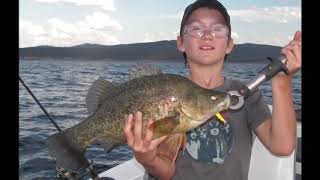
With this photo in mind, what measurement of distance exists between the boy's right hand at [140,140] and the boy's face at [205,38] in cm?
Answer: 115

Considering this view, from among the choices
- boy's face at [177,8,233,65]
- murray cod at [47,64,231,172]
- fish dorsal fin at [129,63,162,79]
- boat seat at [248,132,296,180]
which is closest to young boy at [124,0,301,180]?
boy's face at [177,8,233,65]

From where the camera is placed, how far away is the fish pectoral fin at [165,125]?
3129 millimetres

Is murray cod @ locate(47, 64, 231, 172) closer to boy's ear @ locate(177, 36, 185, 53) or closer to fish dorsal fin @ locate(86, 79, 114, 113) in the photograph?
fish dorsal fin @ locate(86, 79, 114, 113)

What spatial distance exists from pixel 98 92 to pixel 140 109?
1.67 ft

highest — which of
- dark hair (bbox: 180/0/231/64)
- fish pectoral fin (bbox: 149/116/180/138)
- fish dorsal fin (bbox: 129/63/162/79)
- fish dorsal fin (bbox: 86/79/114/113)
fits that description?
dark hair (bbox: 180/0/231/64)

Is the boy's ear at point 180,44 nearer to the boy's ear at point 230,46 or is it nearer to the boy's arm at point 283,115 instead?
the boy's ear at point 230,46

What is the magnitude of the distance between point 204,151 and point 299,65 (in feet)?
4.34

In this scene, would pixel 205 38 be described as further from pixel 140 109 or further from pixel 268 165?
pixel 268 165

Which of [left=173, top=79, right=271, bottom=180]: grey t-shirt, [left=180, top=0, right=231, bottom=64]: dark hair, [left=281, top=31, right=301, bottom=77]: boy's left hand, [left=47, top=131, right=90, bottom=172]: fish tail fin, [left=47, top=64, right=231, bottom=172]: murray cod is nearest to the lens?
[left=47, top=64, right=231, bottom=172]: murray cod

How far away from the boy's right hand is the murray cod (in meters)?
0.06

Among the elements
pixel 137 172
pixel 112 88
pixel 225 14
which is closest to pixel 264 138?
pixel 225 14

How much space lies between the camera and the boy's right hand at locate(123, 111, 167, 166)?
322 centimetres

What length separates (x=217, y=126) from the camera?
4211 millimetres
